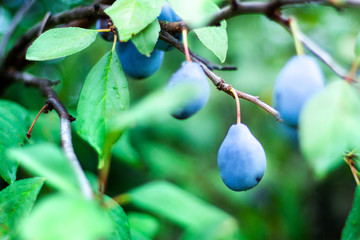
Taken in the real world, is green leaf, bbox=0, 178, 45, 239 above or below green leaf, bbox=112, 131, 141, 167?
above

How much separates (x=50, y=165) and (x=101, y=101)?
23 centimetres

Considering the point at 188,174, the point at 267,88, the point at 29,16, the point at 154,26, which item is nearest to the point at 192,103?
the point at 154,26

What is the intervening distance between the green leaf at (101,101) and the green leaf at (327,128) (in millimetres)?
304

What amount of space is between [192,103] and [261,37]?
7.64ft

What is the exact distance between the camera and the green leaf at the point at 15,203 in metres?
0.58

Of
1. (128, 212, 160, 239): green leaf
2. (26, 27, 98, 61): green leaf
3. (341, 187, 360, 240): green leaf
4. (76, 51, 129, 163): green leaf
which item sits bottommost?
(128, 212, 160, 239): green leaf

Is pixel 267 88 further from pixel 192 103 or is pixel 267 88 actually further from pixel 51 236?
pixel 51 236

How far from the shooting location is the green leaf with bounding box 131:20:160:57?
0.60 meters

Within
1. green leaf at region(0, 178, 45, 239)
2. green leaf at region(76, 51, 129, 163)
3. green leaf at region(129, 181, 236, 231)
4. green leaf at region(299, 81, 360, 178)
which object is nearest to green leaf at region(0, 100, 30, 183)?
green leaf at region(0, 178, 45, 239)

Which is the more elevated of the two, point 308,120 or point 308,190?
point 308,120

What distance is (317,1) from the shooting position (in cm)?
44

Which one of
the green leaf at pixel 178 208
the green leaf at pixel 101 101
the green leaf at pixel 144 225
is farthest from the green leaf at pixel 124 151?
the green leaf at pixel 178 208

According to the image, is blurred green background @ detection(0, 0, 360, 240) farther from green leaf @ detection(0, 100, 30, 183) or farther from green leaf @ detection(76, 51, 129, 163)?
green leaf @ detection(76, 51, 129, 163)

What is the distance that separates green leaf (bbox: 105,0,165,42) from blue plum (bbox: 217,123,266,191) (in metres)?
0.23
